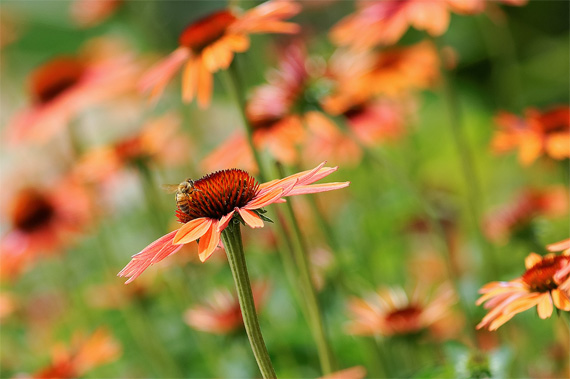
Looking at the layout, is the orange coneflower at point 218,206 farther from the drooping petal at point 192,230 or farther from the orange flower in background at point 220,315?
the orange flower in background at point 220,315

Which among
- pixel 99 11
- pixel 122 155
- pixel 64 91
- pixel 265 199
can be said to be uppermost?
pixel 99 11

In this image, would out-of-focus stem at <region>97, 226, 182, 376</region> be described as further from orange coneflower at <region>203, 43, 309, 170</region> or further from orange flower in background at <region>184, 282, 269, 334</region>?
orange coneflower at <region>203, 43, 309, 170</region>

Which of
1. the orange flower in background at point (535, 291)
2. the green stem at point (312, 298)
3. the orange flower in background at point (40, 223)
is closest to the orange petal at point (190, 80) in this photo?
the green stem at point (312, 298)

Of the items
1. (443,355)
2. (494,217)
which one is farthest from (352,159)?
(443,355)

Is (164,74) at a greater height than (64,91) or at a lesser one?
lesser

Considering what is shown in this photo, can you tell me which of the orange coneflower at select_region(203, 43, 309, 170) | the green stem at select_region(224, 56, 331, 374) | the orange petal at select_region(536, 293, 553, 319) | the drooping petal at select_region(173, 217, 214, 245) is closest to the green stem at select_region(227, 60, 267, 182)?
the green stem at select_region(224, 56, 331, 374)

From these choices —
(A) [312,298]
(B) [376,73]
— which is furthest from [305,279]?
(B) [376,73]

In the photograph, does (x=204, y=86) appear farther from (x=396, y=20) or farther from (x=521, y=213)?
(x=521, y=213)

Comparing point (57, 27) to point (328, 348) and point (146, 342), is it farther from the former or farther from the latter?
point (328, 348)
